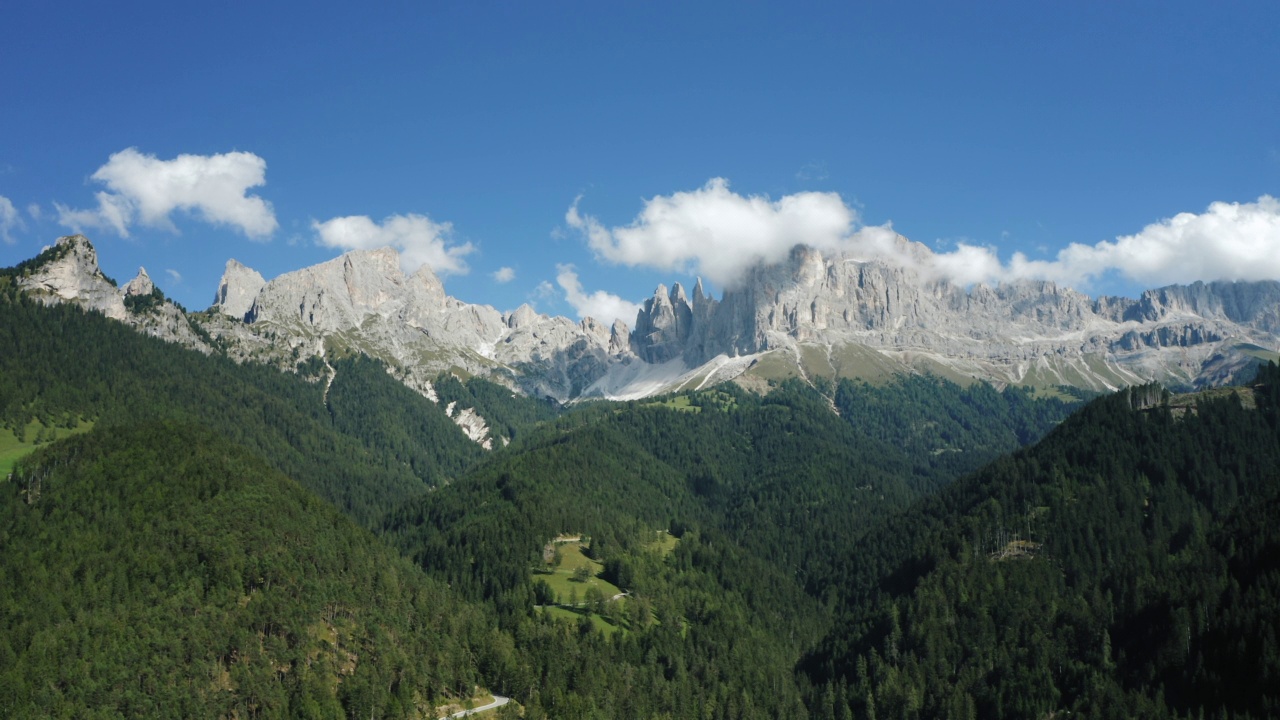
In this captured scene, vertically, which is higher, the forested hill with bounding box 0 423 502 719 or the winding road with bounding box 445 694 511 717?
the forested hill with bounding box 0 423 502 719

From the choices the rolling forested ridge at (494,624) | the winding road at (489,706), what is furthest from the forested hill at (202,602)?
the winding road at (489,706)

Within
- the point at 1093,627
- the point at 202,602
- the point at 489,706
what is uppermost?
the point at 202,602

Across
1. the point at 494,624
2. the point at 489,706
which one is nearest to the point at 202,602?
the point at 489,706

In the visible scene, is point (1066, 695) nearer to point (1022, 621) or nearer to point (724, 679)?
point (1022, 621)

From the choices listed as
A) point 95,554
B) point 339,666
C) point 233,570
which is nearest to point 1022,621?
point 339,666

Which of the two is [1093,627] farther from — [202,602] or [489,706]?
[202,602]

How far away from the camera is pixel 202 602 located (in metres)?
133

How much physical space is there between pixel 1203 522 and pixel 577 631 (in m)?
127

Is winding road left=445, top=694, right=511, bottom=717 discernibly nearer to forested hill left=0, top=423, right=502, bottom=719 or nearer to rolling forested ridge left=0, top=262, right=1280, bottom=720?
rolling forested ridge left=0, top=262, right=1280, bottom=720

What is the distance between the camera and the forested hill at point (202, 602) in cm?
11925

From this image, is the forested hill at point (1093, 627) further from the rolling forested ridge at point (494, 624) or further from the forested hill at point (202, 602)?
the forested hill at point (202, 602)

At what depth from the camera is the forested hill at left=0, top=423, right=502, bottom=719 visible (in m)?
119

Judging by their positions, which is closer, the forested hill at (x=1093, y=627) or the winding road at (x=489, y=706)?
the winding road at (x=489, y=706)

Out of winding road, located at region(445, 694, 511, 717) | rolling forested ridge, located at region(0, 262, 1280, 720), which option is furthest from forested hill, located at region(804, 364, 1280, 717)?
winding road, located at region(445, 694, 511, 717)
